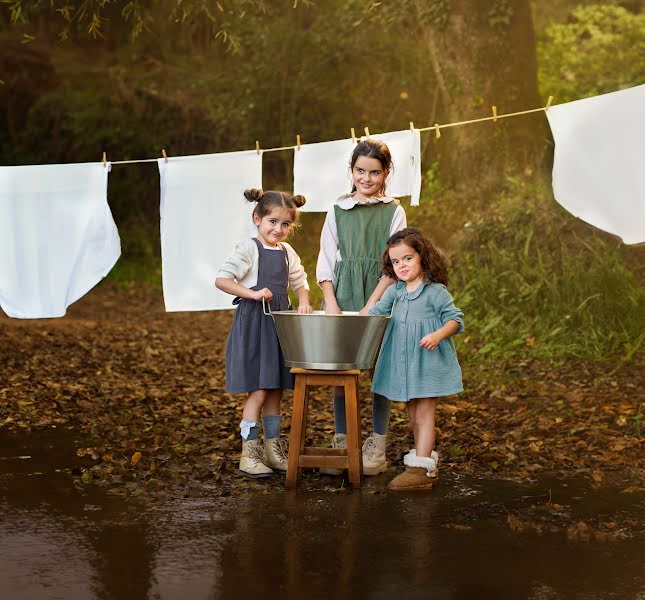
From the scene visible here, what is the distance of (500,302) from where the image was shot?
349 inches

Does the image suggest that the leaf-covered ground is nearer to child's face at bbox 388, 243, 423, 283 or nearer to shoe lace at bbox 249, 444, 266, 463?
shoe lace at bbox 249, 444, 266, 463

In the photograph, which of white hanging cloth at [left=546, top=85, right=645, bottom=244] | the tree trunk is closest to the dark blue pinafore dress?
white hanging cloth at [left=546, top=85, right=645, bottom=244]

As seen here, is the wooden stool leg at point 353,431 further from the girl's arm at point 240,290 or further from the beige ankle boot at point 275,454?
the girl's arm at point 240,290

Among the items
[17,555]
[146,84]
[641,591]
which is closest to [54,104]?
[146,84]

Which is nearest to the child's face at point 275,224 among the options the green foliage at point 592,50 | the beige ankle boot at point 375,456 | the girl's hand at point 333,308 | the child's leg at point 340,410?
the girl's hand at point 333,308

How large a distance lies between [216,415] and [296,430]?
81.4 inches

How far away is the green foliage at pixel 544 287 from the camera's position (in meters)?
7.92

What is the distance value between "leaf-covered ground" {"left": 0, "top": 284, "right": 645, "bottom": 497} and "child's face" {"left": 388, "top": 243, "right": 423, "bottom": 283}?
113 cm

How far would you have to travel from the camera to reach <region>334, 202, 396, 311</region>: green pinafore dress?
5152mm

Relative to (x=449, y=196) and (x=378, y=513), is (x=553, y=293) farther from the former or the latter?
(x=378, y=513)

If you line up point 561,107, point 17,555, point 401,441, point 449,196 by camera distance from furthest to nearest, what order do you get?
point 449,196
point 401,441
point 561,107
point 17,555

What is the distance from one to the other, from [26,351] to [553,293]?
195 inches

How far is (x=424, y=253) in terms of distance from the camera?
4816 millimetres

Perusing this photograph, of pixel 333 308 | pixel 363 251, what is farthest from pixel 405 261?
pixel 333 308
